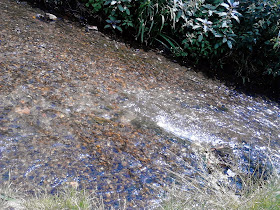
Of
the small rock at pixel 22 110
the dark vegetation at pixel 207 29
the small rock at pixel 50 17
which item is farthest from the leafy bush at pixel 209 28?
the small rock at pixel 22 110

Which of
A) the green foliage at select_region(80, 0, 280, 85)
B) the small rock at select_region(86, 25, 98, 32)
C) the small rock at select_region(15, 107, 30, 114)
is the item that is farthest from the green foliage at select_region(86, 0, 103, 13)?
the small rock at select_region(15, 107, 30, 114)

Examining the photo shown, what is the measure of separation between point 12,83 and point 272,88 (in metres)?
4.02

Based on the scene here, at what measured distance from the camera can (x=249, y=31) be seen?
467cm

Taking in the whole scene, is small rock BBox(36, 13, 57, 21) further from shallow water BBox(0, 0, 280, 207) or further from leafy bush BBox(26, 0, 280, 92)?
leafy bush BBox(26, 0, 280, 92)

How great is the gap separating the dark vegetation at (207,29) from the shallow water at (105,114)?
348 mm

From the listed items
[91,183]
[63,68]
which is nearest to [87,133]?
[91,183]

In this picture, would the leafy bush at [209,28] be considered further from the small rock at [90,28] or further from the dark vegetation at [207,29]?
the small rock at [90,28]

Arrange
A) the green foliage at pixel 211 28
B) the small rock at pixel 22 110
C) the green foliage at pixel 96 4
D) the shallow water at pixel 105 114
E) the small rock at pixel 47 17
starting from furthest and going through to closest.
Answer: the green foliage at pixel 96 4 < the small rock at pixel 47 17 < the green foliage at pixel 211 28 < the small rock at pixel 22 110 < the shallow water at pixel 105 114

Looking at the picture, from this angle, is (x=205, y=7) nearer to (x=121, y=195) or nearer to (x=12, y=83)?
(x=12, y=83)

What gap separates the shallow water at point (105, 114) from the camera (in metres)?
2.40

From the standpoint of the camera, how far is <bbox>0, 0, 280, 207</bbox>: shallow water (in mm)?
2404

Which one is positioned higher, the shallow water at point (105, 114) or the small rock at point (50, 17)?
the small rock at point (50, 17)

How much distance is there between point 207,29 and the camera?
4594 millimetres

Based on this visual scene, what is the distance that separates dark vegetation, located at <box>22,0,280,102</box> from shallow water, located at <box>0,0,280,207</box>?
35 cm
